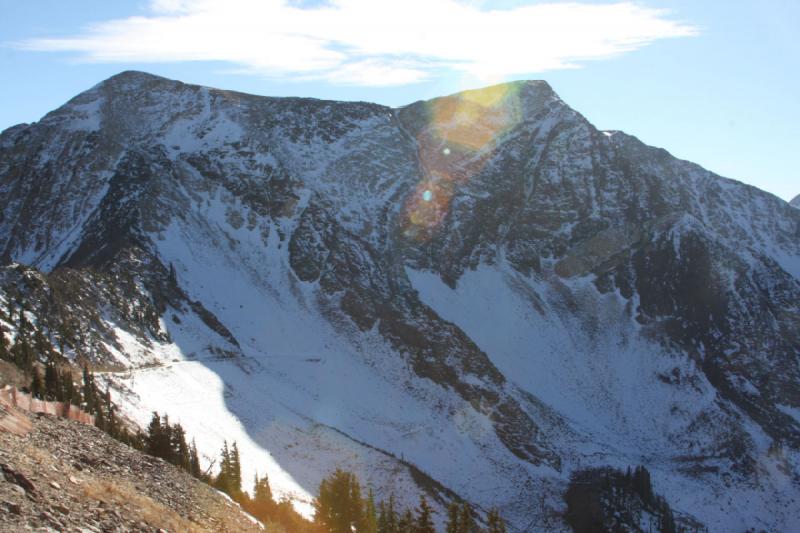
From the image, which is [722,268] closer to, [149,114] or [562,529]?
[562,529]

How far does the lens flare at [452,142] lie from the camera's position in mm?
142375

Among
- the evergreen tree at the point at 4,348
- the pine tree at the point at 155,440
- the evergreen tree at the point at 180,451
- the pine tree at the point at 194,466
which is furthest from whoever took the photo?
the evergreen tree at the point at 4,348

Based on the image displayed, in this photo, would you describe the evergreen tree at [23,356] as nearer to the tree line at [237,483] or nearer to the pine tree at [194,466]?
the tree line at [237,483]

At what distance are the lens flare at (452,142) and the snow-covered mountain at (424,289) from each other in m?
0.54

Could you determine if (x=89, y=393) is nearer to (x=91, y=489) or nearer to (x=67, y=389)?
(x=67, y=389)

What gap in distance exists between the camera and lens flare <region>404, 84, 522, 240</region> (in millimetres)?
142375

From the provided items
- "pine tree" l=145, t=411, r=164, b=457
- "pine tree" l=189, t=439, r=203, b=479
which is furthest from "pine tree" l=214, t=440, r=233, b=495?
"pine tree" l=145, t=411, r=164, b=457

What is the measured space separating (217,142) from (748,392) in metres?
101

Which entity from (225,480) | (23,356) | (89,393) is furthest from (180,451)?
(23,356)

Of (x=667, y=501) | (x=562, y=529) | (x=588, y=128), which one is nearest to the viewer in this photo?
(x=562, y=529)

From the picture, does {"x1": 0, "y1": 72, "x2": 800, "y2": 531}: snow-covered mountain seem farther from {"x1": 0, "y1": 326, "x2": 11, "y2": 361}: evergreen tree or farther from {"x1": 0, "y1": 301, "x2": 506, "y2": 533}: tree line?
{"x1": 0, "y1": 301, "x2": 506, "y2": 533}: tree line

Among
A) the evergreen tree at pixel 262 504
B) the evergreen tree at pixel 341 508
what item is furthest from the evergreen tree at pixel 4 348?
the evergreen tree at pixel 341 508

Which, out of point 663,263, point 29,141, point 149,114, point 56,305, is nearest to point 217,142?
point 149,114

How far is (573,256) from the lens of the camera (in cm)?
14275
